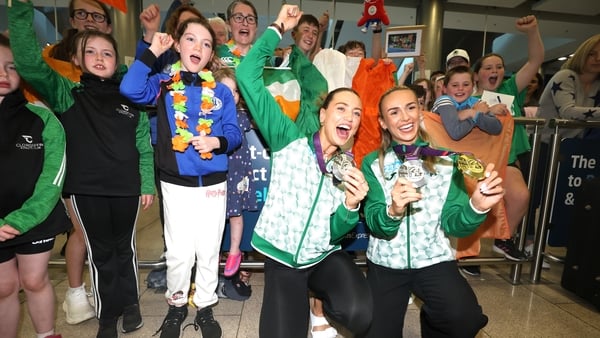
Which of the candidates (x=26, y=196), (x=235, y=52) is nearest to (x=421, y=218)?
(x=235, y=52)

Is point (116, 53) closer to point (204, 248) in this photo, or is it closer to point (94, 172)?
point (94, 172)

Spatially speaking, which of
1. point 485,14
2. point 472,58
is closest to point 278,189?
point 485,14

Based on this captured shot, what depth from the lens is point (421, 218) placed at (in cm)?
189

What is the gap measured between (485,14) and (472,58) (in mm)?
2062

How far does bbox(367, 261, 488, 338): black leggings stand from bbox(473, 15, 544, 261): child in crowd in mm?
1353

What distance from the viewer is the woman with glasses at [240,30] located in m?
2.58

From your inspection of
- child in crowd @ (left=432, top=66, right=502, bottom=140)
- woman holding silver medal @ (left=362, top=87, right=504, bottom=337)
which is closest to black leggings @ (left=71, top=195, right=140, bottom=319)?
woman holding silver medal @ (left=362, top=87, right=504, bottom=337)

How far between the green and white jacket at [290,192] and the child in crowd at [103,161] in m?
0.82

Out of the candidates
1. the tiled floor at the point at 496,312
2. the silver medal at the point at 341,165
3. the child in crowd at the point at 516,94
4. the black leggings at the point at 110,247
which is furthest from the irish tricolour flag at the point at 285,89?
the child in crowd at the point at 516,94

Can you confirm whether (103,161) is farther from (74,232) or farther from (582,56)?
(582,56)

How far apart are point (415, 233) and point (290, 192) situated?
0.74 metres

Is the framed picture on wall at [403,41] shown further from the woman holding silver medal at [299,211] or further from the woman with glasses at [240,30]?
the woman holding silver medal at [299,211]

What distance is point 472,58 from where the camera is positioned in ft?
35.9

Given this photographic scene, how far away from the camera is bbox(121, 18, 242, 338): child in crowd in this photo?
1941 millimetres
